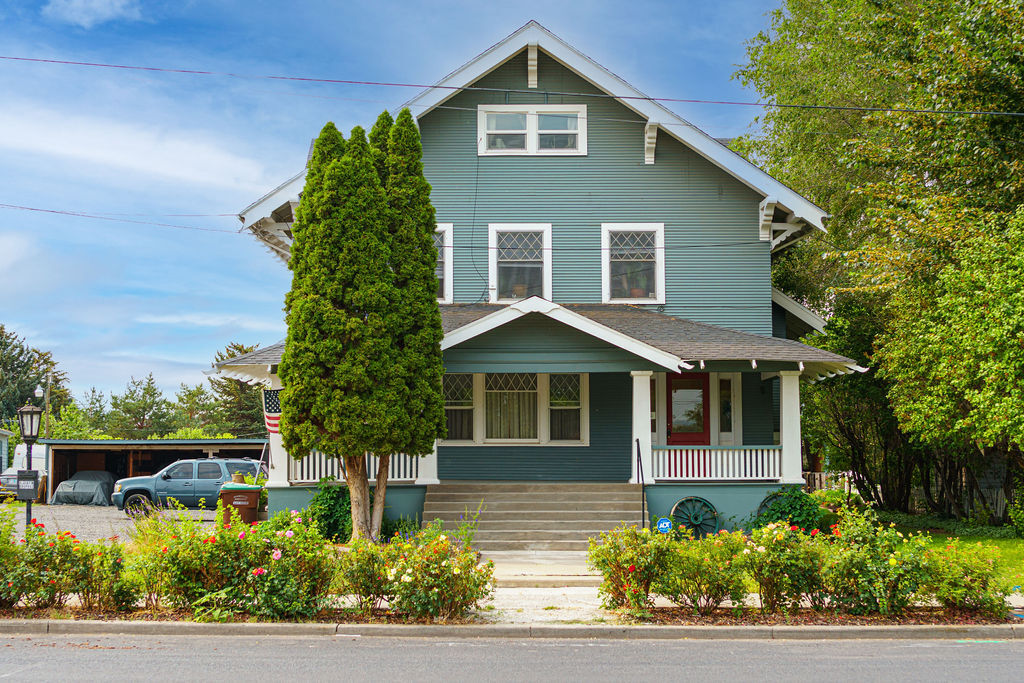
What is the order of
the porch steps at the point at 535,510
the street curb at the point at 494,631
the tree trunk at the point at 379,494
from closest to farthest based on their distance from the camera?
the street curb at the point at 494,631, the tree trunk at the point at 379,494, the porch steps at the point at 535,510

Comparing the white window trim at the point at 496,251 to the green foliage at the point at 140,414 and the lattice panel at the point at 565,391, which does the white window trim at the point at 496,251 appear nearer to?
the lattice panel at the point at 565,391

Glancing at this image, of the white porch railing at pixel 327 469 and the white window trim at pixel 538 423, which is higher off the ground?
the white window trim at pixel 538 423

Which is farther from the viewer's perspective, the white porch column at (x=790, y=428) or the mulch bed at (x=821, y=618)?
the white porch column at (x=790, y=428)

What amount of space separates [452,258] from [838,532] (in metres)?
10.9

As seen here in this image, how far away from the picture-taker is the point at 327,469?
15867 millimetres

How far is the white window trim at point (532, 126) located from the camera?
18.8 meters

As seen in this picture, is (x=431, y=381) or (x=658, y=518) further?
(x=658, y=518)

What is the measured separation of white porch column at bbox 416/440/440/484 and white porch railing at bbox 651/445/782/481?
3.93 m

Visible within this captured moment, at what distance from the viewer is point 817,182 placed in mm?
24844

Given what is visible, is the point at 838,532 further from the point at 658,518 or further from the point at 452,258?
the point at 452,258

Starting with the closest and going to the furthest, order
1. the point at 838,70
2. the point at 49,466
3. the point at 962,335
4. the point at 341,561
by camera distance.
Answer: the point at 341,561
the point at 962,335
the point at 838,70
the point at 49,466

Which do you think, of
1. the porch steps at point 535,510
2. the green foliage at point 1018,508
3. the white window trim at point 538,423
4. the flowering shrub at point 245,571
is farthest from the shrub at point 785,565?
the green foliage at point 1018,508

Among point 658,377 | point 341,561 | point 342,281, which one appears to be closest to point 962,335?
point 658,377

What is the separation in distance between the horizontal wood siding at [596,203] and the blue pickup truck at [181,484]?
12.1 metres
